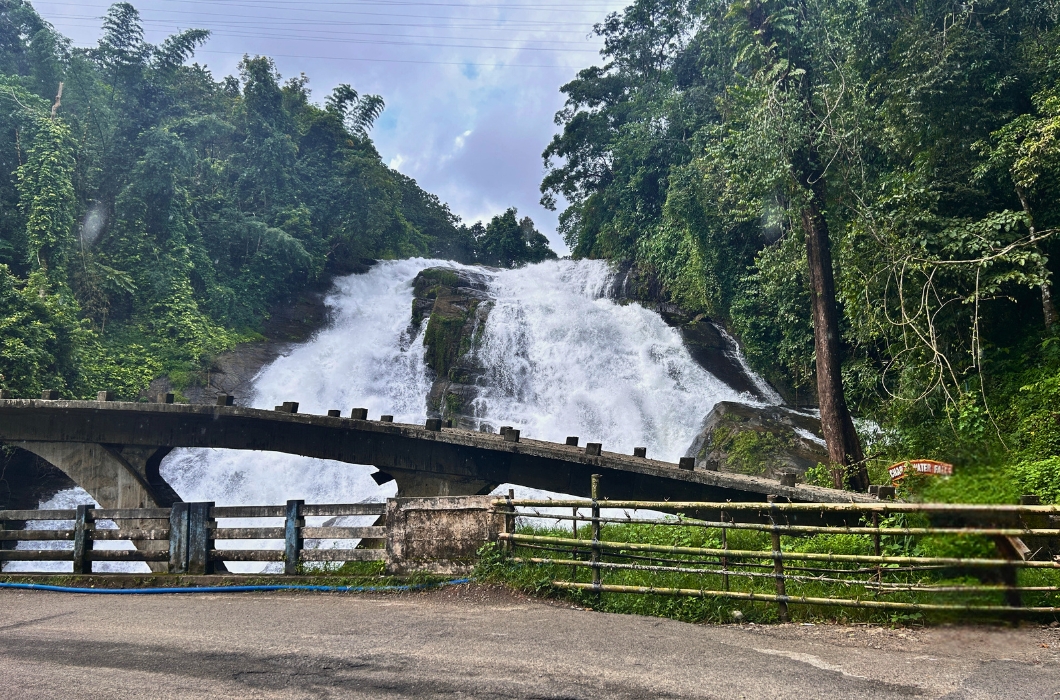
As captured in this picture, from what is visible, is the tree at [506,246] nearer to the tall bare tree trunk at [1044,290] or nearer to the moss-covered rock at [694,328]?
the moss-covered rock at [694,328]

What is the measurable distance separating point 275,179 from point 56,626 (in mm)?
35444

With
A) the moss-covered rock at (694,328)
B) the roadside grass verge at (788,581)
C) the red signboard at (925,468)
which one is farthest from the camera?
the moss-covered rock at (694,328)

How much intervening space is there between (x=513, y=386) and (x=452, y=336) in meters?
3.87

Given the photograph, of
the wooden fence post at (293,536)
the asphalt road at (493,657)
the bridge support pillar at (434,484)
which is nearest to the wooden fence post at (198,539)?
the wooden fence post at (293,536)

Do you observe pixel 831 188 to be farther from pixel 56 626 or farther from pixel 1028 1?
pixel 56 626

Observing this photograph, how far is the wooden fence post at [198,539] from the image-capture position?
9719 mm

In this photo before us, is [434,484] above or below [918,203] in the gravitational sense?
below

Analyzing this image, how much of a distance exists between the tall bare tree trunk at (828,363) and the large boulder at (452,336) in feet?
37.9

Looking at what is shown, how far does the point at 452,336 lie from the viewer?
2730 cm

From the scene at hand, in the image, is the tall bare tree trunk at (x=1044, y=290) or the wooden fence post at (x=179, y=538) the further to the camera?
the tall bare tree trunk at (x=1044, y=290)

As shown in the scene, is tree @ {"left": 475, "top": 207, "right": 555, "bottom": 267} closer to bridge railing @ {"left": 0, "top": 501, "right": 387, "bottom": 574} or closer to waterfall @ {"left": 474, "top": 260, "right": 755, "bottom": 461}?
waterfall @ {"left": 474, "top": 260, "right": 755, "bottom": 461}

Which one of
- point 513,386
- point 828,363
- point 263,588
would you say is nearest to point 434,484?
point 263,588

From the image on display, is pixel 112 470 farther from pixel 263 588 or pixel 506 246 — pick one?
pixel 506 246

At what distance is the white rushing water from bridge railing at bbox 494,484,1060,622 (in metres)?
11.4
